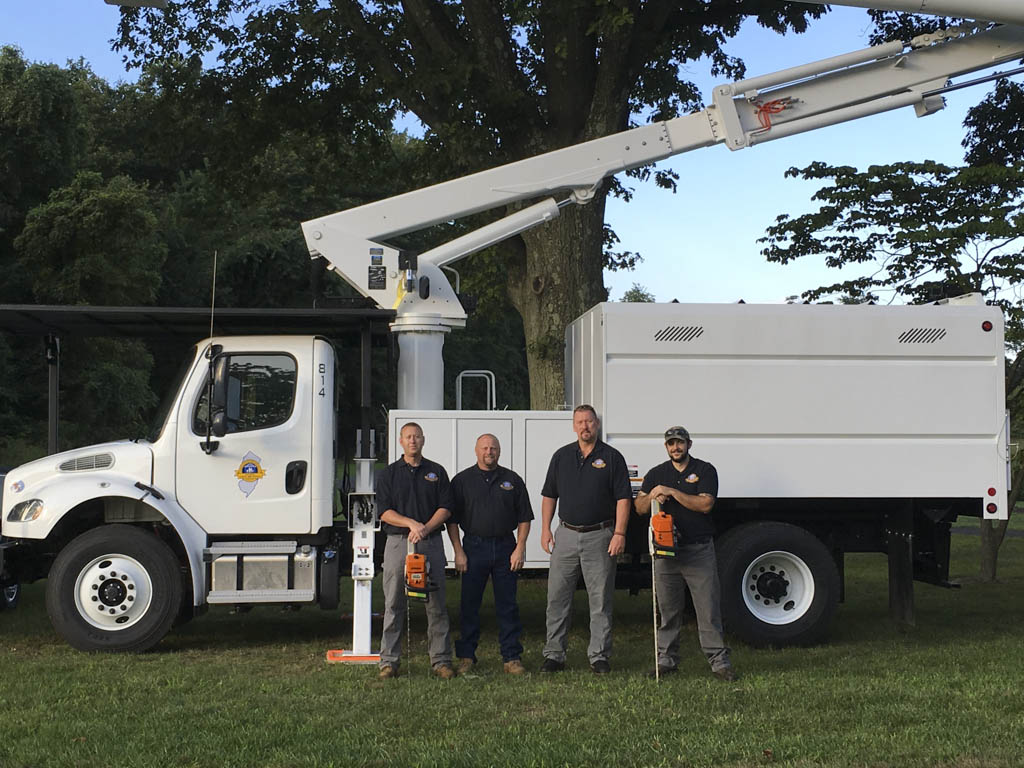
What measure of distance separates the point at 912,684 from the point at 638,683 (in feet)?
5.81

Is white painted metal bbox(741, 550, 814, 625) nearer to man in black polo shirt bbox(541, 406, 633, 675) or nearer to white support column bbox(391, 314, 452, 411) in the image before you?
man in black polo shirt bbox(541, 406, 633, 675)

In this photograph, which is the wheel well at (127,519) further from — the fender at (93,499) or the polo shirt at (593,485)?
the polo shirt at (593,485)

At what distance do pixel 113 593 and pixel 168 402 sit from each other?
5.06 feet

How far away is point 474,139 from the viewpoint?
15133mm

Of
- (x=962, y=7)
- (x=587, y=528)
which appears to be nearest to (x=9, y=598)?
(x=587, y=528)

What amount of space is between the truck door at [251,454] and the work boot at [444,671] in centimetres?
187

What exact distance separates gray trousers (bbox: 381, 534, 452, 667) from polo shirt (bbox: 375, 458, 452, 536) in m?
0.11

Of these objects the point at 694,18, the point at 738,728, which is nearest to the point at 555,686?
the point at 738,728

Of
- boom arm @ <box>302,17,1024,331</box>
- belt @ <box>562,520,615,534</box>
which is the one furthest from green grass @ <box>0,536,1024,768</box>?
boom arm @ <box>302,17,1024,331</box>

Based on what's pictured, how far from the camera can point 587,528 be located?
8.67 m

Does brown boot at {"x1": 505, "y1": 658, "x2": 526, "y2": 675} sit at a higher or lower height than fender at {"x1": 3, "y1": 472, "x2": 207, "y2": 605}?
lower

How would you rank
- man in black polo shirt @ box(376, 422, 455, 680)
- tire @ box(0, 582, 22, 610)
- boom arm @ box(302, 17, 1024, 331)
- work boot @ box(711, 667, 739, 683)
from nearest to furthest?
work boot @ box(711, 667, 739, 683) → man in black polo shirt @ box(376, 422, 455, 680) → boom arm @ box(302, 17, 1024, 331) → tire @ box(0, 582, 22, 610)

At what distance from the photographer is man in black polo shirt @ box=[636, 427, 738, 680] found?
27.9 ft

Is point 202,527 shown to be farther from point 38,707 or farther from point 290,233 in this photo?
point 290,233
